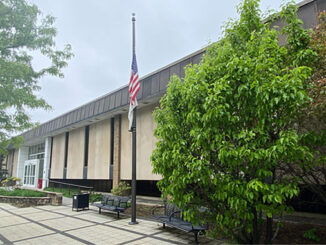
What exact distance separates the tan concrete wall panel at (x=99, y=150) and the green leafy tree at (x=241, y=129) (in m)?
11.8

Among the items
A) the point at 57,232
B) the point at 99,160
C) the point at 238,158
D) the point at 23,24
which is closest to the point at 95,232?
the point at 57,232

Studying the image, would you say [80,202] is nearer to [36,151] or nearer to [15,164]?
[36,151]

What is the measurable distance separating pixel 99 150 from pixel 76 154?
4211 mm

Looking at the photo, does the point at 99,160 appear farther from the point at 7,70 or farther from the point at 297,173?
the point at 297,173

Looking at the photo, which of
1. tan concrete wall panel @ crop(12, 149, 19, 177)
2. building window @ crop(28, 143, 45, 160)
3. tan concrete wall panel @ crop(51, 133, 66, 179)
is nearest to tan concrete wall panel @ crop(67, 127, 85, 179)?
tan concrete wall panel @ crop(51, 133, 66, 179)

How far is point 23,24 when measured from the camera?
8.24 m

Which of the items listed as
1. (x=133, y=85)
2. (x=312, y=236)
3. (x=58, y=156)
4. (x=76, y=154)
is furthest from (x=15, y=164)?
(x=312, y=236)

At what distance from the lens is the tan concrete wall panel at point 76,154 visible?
1992 centimetres

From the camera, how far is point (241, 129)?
4.74m

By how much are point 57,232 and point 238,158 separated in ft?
20.4

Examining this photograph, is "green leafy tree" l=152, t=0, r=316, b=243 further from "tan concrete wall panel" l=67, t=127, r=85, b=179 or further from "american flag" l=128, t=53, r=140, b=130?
"tan concrete wall panel" l=67, t=127, r=85, b=179

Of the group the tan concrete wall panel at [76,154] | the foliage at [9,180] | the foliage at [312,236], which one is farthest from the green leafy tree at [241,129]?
the foliage at [9,180]

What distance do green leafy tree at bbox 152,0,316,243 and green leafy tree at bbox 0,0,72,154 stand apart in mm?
5291

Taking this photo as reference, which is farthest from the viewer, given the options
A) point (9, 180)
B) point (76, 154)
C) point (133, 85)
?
point (9, 180)
